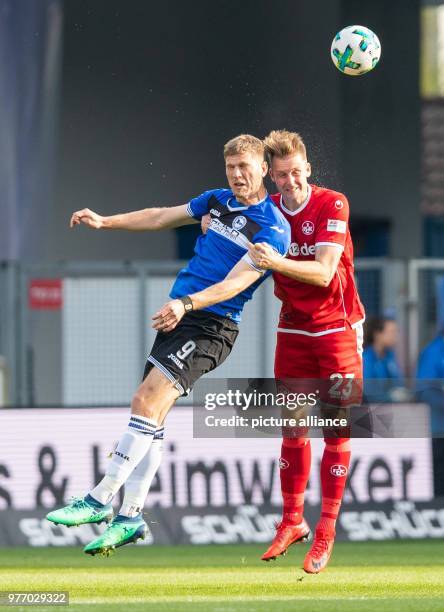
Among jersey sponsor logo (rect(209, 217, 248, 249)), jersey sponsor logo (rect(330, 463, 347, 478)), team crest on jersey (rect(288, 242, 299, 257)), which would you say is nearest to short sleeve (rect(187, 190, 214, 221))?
jersey sponsor logo (rect(209, 217, 248, 249))

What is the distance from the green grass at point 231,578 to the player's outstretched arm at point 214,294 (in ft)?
6.54

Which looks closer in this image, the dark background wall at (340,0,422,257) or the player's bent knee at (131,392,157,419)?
the player's bent knee at (131,392,157,419)

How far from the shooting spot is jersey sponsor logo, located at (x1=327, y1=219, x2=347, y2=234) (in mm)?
9547

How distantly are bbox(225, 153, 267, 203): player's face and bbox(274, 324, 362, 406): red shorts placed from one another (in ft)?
3.51

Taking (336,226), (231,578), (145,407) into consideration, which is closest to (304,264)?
(336,226)

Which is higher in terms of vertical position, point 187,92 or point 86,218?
point 187,92

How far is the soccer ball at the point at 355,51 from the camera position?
9.82 metres

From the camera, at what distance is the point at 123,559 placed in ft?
42.9

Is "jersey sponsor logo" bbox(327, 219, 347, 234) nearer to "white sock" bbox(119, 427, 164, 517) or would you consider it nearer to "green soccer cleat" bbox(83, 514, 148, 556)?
"white sock" bbox(119, 427, 164, 517)

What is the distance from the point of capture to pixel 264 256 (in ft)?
29.3

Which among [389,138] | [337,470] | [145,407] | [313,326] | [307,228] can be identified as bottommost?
[337,470]

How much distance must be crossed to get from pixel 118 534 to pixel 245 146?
2.44 metres

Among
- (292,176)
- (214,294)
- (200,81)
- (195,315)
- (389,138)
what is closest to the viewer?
(214,294)

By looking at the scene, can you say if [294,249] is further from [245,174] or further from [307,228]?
[245,174]
